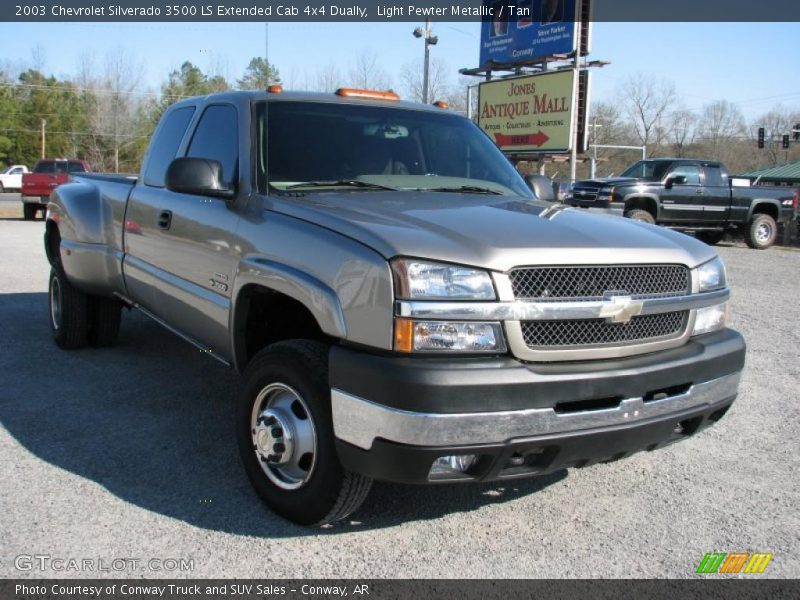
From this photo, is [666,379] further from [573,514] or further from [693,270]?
[573,514]

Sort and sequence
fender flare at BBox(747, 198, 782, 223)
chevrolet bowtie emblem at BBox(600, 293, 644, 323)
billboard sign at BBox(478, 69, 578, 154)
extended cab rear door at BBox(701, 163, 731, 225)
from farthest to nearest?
billboard sign at BBox(478, 69, 578, 154)
fender flare at BBox(747, 198, 782, 223)
extended cab rear door at BBox(701, 163, 731, 225)
chevrolet bowtie emblem at BBox(600, 293, 644, 323)

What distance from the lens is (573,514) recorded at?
3.44m

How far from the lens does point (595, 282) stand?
2969 millimetres

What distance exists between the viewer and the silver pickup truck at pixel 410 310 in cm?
271

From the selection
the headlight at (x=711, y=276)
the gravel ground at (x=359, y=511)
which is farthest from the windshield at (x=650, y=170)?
the headlight at (x=711, y=276)

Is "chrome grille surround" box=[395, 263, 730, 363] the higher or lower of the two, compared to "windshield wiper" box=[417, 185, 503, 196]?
lower

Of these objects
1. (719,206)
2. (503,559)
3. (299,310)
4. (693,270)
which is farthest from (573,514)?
(719,206)

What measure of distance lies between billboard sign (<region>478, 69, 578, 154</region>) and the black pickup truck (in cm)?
803

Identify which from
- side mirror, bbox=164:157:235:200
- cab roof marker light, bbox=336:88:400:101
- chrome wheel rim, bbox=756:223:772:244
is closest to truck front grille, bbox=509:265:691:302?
side mirror, bbox=164:157:235:200

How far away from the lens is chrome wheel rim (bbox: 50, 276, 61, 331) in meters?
6.20

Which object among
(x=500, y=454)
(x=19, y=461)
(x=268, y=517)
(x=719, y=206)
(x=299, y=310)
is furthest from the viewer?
(x=719, y=206)

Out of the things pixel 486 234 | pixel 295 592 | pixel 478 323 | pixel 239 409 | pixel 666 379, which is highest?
pixel 486 234

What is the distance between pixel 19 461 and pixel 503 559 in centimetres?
248

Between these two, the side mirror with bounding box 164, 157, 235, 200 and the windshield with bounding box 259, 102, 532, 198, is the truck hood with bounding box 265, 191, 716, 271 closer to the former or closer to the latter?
the windshield with bounding box 259, 102, 532, 198
